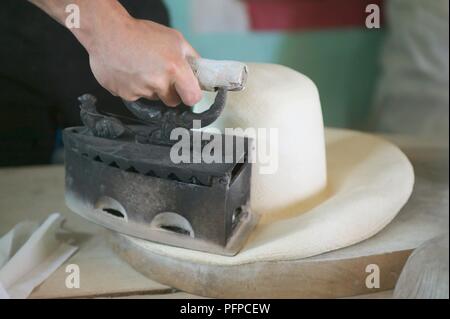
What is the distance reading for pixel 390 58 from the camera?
1133 millimetres

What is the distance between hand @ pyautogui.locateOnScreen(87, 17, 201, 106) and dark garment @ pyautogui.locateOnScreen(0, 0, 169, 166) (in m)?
0.04

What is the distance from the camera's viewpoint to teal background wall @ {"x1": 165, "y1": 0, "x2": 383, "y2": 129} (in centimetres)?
79

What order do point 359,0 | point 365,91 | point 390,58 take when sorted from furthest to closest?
point 390,58
point 365,91
point 359,0

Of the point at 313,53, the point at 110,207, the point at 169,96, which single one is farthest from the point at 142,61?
the point at 313,53

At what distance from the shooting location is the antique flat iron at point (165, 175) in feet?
1.92

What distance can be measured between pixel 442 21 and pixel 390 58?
108mm

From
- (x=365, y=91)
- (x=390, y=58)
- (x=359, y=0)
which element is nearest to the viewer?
(x=359, y=0)

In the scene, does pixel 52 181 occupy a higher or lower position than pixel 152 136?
lower

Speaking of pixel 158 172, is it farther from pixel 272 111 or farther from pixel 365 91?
pixel 365 91

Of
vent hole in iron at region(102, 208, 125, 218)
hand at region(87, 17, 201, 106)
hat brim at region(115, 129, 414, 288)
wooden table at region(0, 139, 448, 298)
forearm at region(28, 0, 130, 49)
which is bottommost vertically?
wooden table at region(0, 139, 448, 298)

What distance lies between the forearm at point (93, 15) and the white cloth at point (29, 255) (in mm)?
229

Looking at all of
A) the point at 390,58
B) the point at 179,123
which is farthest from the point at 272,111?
the point at 390,58

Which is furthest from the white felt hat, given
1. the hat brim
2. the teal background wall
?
the teal background wall

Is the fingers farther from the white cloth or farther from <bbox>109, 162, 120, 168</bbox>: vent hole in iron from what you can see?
the white cloth
